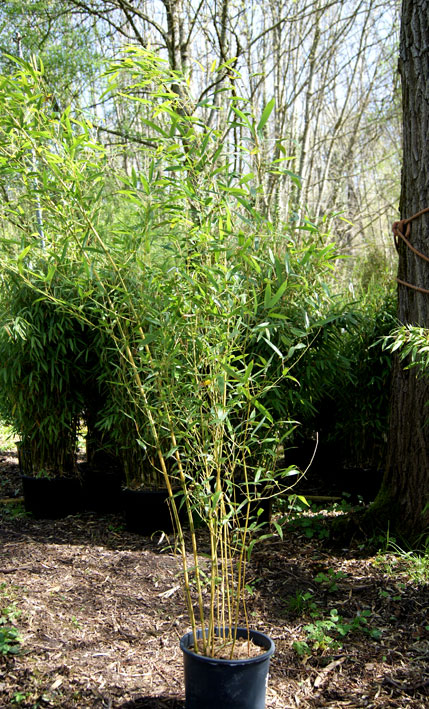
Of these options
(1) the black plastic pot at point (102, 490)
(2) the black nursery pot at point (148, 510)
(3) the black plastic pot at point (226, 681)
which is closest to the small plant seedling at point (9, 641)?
(3) the black plastic pot at point (226, 681)

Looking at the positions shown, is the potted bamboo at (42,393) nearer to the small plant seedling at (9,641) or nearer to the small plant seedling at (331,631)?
the small plant seedling at (9,641)

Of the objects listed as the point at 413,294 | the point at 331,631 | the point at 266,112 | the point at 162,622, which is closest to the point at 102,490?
the point at 162,622

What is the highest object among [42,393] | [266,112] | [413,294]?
[266,112]

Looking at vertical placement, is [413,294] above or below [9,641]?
above

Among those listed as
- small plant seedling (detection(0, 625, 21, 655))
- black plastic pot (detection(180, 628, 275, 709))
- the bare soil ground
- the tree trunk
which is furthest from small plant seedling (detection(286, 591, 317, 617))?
small plant seedling (detection(0, 625, 21, 655))

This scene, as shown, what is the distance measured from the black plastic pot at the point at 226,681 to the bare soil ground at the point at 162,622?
25cm

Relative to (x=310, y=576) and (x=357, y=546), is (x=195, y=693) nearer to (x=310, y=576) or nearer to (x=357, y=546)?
(x=310, y=576)

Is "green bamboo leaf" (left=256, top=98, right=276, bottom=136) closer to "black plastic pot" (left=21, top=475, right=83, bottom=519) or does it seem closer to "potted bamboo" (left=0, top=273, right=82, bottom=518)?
"potted bamboo" (left=0, top=273, right=82, bottom=518)

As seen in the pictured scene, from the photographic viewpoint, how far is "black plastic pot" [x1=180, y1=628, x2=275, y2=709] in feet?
4.78

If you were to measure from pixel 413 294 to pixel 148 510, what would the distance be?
5.44ft

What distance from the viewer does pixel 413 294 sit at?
2646 millimetres

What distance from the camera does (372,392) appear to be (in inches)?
135

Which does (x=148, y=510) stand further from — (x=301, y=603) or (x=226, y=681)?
(x=226, y=681)

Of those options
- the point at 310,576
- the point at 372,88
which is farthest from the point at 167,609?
the point at 372,88
